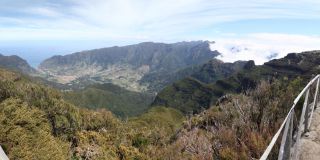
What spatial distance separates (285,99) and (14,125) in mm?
12655

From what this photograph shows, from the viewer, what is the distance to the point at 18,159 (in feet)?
48.4

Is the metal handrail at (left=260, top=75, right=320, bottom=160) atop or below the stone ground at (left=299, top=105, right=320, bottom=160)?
atop

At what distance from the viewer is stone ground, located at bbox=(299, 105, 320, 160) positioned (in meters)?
7.51

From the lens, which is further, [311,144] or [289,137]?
[311,144]

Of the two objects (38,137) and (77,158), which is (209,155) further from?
(77,158)

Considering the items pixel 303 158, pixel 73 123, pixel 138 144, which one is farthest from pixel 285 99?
pixel 73 123

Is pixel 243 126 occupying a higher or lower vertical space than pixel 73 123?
higher

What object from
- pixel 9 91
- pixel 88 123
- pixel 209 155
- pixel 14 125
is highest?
pixel 209 155

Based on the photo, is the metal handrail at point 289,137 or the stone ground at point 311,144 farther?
the stone ground at point 311,144

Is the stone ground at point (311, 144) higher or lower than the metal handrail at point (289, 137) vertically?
lower

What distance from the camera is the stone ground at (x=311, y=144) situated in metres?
7.51

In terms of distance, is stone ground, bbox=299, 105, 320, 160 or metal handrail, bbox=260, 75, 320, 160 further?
stone ground, bbox=299, 105, 320, 160

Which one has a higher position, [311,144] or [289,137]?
[289,137]

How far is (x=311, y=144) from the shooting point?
827cm
